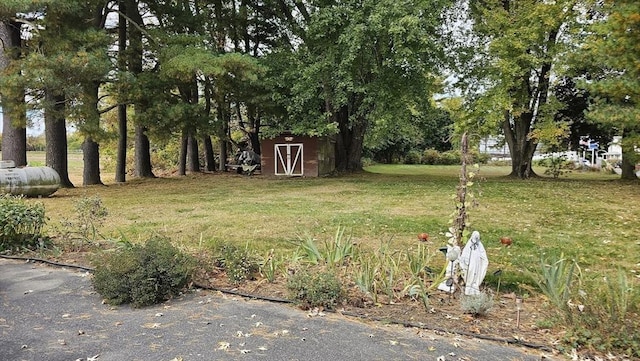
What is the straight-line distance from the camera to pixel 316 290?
3.36 metres

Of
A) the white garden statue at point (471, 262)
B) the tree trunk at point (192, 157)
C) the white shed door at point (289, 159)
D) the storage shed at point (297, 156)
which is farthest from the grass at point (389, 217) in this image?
the tree trunk at point (192, 157)

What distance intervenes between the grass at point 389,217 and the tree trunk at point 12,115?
1.87 metres

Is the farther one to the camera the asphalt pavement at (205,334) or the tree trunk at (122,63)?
the tree trunk at (122,63)

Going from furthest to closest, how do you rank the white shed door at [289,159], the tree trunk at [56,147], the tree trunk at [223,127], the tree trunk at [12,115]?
the white shed door at [289,159]
the tree trunk at [223,127]
the tree trunk at [56,147]
the tree trunk at [12,115]

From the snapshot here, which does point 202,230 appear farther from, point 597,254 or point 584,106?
point 584,106

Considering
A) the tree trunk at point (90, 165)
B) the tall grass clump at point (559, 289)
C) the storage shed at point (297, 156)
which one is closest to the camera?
the tall grass clump at point (559, 289)

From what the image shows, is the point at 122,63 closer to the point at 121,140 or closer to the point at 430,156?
the point at 121,140

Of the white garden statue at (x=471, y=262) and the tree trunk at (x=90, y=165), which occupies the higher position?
the tree trunk at (x=90, y=165)

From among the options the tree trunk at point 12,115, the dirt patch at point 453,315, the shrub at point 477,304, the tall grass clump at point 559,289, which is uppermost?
the tree trunk at point 12,115

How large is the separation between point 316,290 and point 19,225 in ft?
12.8

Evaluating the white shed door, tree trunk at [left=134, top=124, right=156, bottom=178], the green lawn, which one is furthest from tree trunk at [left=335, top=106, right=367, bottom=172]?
tree trunk at [left=134, top=124, right=156, bottom=178]

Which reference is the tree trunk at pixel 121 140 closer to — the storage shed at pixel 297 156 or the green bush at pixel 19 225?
the storage shed at pixel 297 156

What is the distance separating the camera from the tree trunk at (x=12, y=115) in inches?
387

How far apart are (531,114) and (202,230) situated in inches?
560
